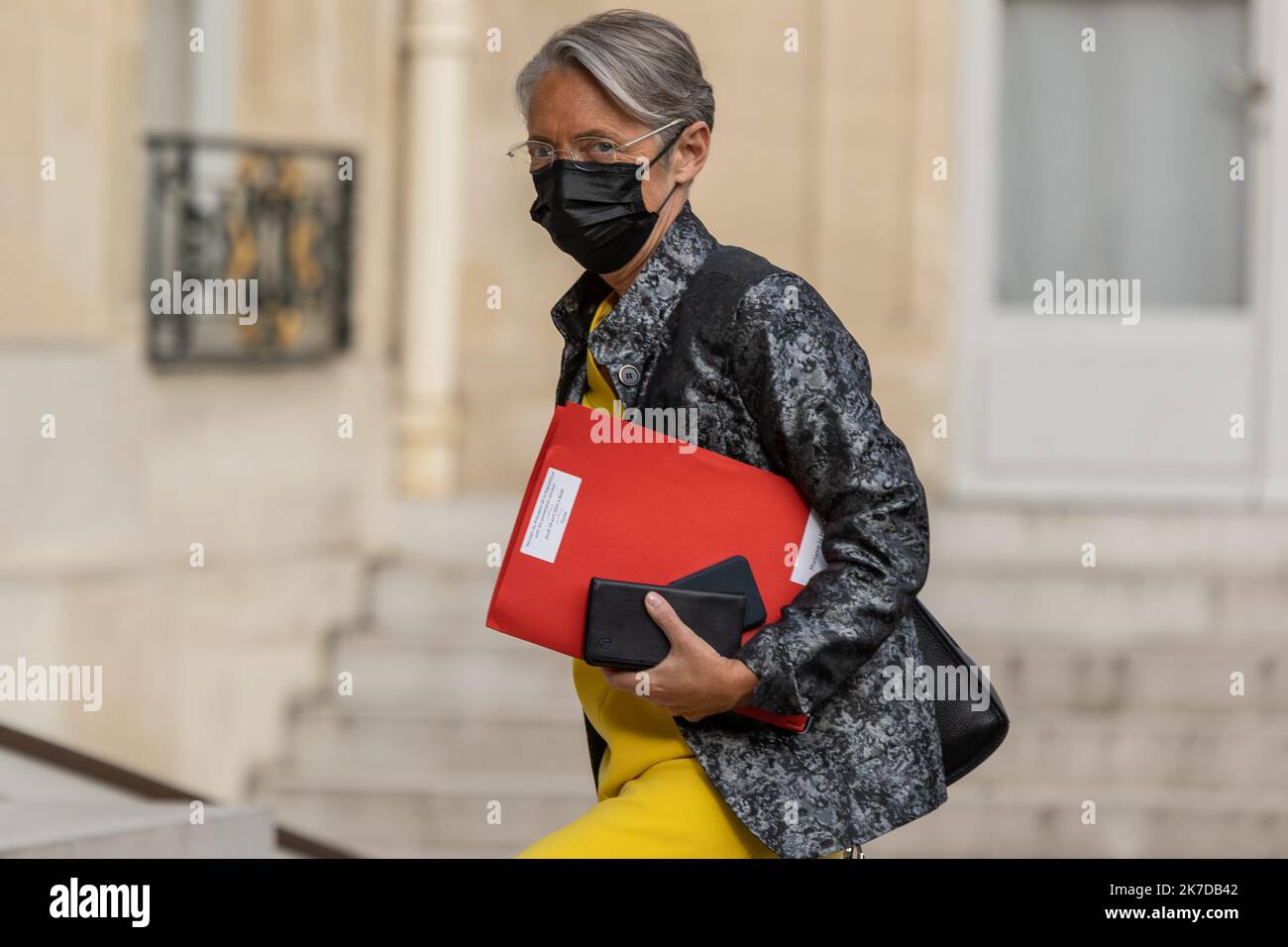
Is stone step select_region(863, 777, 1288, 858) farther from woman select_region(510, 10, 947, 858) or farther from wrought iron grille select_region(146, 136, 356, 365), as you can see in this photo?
woman select_region(510, 10, 947, 858)

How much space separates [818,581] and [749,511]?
0.37ft

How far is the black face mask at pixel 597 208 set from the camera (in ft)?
7.54

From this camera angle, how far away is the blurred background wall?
239 inches

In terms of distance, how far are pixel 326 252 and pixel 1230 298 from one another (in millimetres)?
3599

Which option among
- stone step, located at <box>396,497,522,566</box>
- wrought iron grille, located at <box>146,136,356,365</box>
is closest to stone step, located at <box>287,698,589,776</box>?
stone step, located at <box>396,497,522,566</box>

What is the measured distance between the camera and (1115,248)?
798 cm

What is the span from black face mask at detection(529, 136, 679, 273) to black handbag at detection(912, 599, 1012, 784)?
556 millimetres

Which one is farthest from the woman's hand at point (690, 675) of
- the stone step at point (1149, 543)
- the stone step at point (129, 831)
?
the stone step at point (1149, 543)

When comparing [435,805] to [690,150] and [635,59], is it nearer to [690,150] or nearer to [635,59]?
[690,150]

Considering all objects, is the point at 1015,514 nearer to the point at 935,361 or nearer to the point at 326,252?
the point at 935,361

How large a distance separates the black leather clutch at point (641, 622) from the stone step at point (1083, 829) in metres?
3.90
